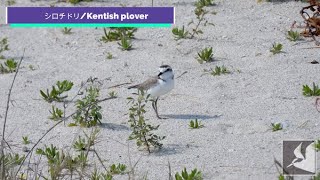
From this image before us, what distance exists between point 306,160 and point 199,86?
2414mm

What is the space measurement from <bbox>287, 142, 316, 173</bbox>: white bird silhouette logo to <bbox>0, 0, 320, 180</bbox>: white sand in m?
0.19

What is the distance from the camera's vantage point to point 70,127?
25.7 feet

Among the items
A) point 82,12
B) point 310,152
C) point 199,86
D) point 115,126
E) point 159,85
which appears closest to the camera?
point 310,152

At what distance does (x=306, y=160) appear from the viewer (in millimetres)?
6453

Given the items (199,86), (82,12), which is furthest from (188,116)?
(82,12)

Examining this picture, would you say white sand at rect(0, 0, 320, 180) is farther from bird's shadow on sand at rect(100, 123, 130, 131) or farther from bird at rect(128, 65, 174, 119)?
bird at rect(128, 65, 174, 119)

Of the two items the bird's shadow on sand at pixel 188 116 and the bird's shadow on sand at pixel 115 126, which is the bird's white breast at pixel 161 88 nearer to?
the bird's shadow on sand at pixel 188 116

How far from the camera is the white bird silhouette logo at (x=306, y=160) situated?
6.34 metres

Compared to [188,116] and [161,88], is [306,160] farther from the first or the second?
[161,88]

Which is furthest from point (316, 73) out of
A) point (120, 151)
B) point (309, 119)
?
point (120, 151)

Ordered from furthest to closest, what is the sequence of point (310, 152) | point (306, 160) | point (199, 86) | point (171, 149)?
point (199, 86) < point (171, 149) < point (310, 152) < point (306, 160)

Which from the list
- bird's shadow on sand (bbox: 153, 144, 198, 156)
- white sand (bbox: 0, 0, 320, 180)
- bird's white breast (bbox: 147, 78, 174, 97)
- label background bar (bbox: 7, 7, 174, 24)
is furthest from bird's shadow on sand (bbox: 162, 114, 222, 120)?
label background bar (bbox: 7, 7, 174, 24)

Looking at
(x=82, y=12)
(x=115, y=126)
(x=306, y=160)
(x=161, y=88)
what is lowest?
(x=306, y=160)

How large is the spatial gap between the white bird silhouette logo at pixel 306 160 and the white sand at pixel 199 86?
19 cm
